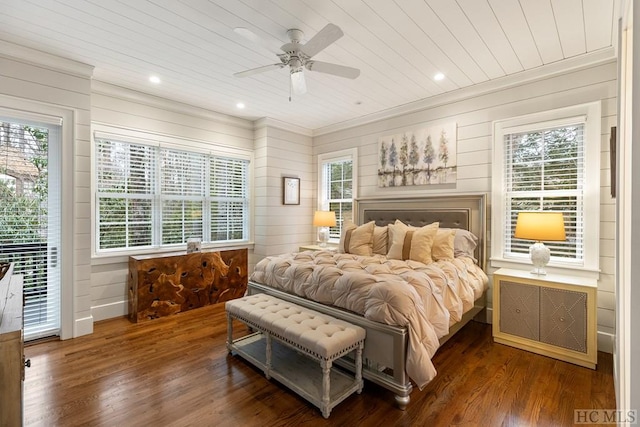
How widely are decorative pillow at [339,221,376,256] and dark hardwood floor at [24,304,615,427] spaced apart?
1.46 m

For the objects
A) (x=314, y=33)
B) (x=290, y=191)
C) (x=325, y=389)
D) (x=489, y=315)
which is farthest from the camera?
(x=290, y=191)

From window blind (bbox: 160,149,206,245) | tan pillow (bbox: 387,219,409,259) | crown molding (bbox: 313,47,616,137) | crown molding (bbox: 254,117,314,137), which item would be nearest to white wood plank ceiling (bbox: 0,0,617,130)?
crown molding (bbox: 313,47,616,137)

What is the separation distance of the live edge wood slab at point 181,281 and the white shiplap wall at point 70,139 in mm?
504

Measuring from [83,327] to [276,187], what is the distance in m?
3.12

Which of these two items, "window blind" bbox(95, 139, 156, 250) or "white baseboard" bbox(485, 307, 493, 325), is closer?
"white baseboard" bbox(485, 307, 493, 325)

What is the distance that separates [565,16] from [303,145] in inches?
156

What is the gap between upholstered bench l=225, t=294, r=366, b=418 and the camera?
203 cm

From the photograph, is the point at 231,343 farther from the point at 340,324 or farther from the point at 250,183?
the point at 250,183

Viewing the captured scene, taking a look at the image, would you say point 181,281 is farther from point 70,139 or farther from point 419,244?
point 419,244

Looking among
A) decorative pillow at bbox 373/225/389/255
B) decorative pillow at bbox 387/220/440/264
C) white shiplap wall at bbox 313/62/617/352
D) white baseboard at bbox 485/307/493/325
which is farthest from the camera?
decorative pillow at bbox 373/225/389/255

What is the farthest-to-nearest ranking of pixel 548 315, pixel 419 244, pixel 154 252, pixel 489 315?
pixel 154 252, pixel 489 315, pixel 419 244, pixel 548 315

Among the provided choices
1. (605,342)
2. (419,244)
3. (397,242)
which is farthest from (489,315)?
(397,242)

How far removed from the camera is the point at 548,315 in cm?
279

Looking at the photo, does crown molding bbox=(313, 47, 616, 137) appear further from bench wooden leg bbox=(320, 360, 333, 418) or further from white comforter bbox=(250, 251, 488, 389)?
bench wooden leg bbox=(320, 360, 333, 418)
